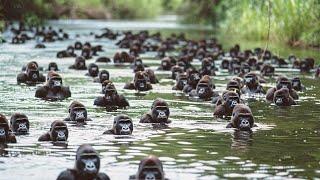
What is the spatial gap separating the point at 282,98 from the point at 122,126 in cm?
748

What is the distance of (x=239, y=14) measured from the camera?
206 feet

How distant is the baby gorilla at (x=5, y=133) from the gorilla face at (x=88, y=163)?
4.17 m

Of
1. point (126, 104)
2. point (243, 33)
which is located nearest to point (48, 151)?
point (126, 104)

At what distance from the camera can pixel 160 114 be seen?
793 inches

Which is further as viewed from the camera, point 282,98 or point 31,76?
point 31,76

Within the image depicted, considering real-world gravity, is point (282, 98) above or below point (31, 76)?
below

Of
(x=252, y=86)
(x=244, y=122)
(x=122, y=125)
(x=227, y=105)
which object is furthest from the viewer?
(x=252, y=86)

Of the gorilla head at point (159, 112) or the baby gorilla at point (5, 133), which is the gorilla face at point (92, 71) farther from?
the baby gorilla at point (5, 133)

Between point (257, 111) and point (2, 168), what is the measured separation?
10141 millimetres

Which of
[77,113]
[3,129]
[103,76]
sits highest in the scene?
[103,76]

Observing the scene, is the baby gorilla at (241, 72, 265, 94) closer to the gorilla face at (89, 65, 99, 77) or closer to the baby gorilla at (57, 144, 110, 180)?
the gorilla face at (89, 65, 99, 77)

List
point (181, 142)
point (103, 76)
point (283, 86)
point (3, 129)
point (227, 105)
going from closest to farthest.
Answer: point (3, 129)
point (181, 142)
point (227, 105)
point (283, 86)
point (103, 76)

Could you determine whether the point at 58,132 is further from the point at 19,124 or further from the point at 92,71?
the point at 92,71

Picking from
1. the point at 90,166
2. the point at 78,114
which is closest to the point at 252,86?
the point at 78,114
